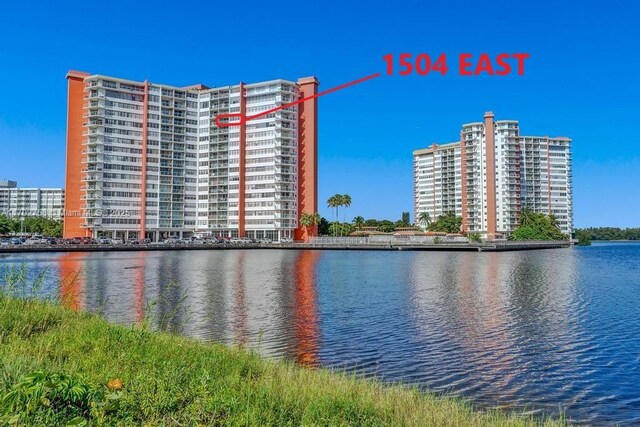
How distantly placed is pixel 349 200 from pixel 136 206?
7144 centimetres

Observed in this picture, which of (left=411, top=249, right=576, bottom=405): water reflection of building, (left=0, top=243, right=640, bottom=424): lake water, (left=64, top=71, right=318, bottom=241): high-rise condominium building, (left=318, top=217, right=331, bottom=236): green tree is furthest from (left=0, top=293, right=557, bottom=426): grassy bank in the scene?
(left=318, top=217, right=331, bottom=236): green tree

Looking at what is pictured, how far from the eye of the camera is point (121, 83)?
156 m

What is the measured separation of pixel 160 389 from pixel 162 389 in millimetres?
30

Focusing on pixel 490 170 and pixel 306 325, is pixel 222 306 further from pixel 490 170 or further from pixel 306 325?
pixel 490 170

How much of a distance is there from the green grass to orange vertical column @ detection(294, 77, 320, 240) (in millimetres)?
150181

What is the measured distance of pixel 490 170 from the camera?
195 metres

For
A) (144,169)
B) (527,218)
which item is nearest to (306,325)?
(144,169)

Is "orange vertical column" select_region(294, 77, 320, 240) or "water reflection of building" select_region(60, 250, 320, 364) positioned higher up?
"orange vertical column" select_region(294, 77, 320, 240)

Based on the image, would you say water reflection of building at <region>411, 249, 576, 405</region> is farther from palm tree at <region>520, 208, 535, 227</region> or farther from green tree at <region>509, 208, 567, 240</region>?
palm tree at <region>520, 208, 535, 227</region>

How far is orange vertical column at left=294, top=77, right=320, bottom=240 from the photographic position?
543 feet

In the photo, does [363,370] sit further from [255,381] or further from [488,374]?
[255,381]

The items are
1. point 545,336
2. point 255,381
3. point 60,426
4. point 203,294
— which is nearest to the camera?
point 60,426

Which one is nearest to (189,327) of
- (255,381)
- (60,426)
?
(255,381)

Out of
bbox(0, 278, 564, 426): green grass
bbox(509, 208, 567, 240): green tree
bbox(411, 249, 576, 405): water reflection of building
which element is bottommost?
bbox(411, 249, 576, 405): water reflection of building
